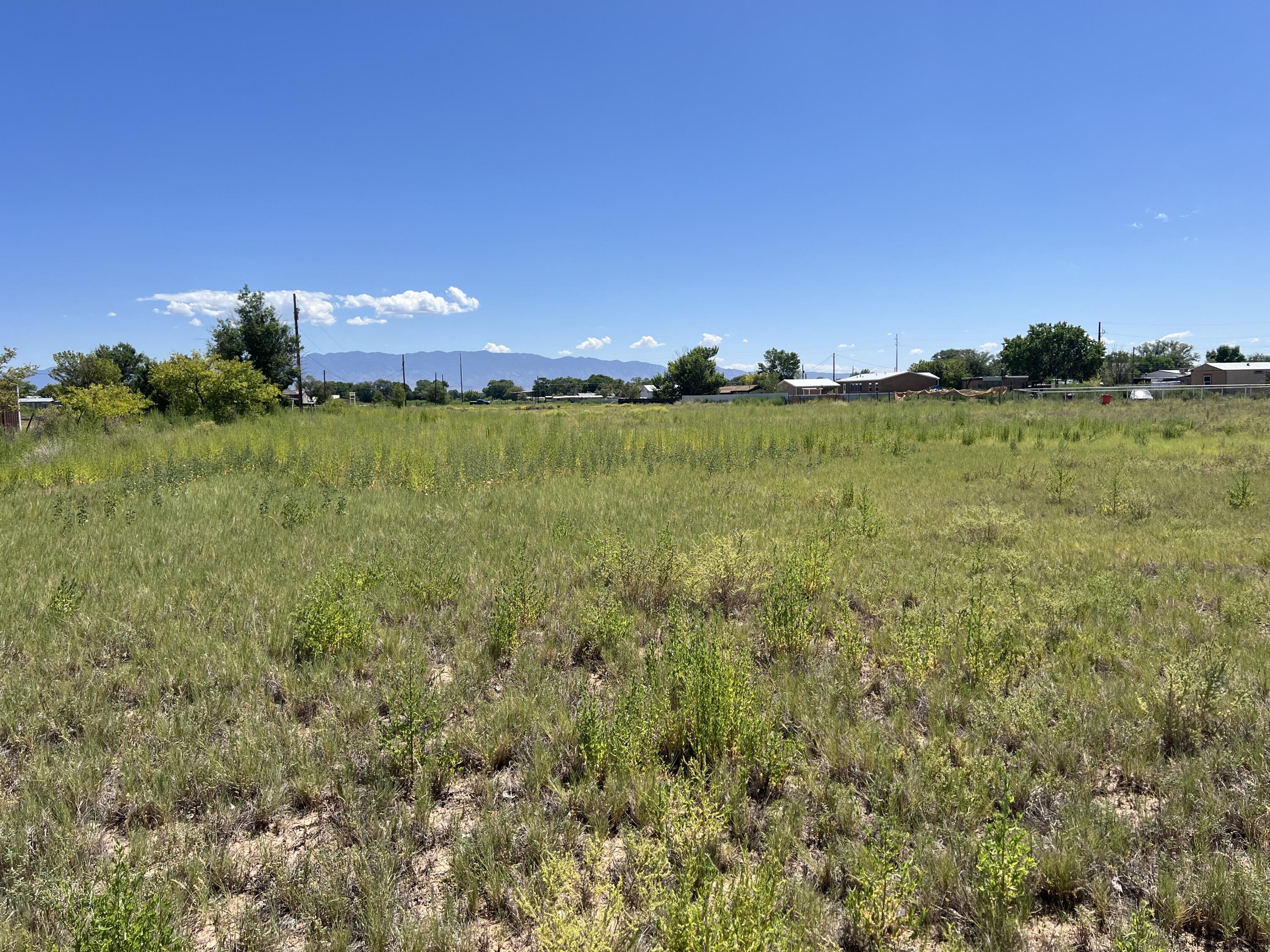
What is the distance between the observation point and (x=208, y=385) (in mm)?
25703


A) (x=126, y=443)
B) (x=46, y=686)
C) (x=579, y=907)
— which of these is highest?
(x=126, y=443)

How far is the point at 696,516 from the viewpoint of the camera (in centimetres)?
909

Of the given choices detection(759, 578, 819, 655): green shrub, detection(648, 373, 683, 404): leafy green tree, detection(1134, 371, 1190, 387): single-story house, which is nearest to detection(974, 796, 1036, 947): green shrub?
detection(759, 578, 819, 655): green shrub

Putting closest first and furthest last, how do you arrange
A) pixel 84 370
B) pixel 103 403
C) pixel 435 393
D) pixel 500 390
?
pixel 103 403
pixel 84 370
pixel 435 393
pixel 500 390

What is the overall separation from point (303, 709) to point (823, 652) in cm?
375

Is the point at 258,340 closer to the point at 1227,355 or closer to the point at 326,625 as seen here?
the point at 326,625

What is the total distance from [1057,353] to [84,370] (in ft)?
354

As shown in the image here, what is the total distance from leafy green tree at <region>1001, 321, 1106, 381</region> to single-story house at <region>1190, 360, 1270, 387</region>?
10211mm

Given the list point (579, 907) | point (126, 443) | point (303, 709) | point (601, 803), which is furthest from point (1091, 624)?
point (126, 443)

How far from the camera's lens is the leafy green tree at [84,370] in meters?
49.6

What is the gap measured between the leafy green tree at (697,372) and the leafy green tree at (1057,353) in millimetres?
41225

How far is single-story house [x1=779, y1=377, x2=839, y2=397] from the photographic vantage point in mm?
88750

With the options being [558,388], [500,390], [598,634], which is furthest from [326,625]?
[500,390]

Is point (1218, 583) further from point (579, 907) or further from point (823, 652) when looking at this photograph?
point (579, 907)
